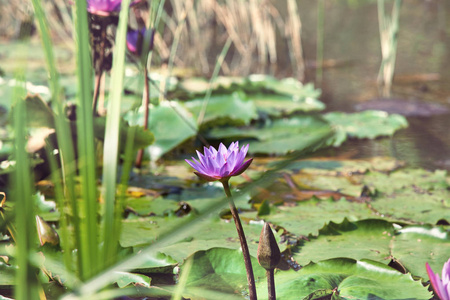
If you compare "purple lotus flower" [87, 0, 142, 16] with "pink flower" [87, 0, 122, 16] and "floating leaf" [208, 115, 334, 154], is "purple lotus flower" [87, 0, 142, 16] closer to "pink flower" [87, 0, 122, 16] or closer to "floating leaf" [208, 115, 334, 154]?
"pink flower" [87, 0, 122, 16]

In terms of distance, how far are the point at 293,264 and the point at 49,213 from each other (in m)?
0.64

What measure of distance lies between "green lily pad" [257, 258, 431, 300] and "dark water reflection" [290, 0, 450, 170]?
35.8 inches

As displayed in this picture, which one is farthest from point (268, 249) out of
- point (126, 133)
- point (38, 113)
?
point (38, 113)

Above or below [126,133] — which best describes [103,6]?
above

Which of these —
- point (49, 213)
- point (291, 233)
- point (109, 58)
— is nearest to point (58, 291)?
point (49, 213)

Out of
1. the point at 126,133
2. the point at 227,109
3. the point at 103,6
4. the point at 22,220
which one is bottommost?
the point at 227,109

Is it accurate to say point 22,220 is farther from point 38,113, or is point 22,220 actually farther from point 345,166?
point 345,166

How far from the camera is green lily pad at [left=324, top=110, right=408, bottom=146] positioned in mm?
2094

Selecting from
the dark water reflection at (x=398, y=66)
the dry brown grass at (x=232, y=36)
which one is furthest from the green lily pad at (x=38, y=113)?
the dry brown grass at (x=232, y=36)

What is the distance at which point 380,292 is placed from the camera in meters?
0.89

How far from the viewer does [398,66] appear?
351cm

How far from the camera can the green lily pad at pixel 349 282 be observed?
0.88 meters

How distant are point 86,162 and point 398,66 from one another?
3223mm

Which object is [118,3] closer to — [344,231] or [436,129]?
[344,231]
